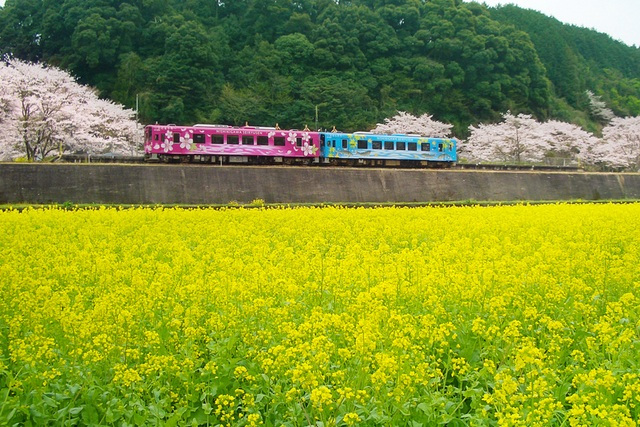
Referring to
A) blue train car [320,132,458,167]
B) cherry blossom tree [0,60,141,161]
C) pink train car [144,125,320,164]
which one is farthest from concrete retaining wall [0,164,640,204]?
cherry blossom tree [0,60,141,161]

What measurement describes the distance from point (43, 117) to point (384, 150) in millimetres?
14615

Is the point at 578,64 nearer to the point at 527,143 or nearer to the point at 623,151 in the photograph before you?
the point at 623,151

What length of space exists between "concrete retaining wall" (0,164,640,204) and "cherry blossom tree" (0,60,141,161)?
291 inches

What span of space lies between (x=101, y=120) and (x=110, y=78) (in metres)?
12.5

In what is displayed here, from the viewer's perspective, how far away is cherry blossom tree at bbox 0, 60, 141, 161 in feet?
78.2

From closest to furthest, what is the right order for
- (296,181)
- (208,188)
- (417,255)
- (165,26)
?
1. (417,255)
2. (208,188)
3. (296,181)
4. (165,26)

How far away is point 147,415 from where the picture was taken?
9.70 feet

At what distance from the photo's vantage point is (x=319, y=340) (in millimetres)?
3182

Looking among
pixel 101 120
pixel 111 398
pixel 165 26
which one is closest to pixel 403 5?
pixel 165 26

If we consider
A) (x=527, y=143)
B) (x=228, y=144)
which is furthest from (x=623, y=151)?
(x=228, y=144)

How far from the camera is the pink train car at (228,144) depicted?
70.8 feet

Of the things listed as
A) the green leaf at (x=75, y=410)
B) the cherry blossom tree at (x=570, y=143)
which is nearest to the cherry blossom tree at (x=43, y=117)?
the green leaf at (x=75, y=410)

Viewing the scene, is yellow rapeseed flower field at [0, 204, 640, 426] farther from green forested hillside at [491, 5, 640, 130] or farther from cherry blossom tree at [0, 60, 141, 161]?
green forested hillside at [491, 5, 640, 130]

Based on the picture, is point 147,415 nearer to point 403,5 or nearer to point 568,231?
point 568,231
